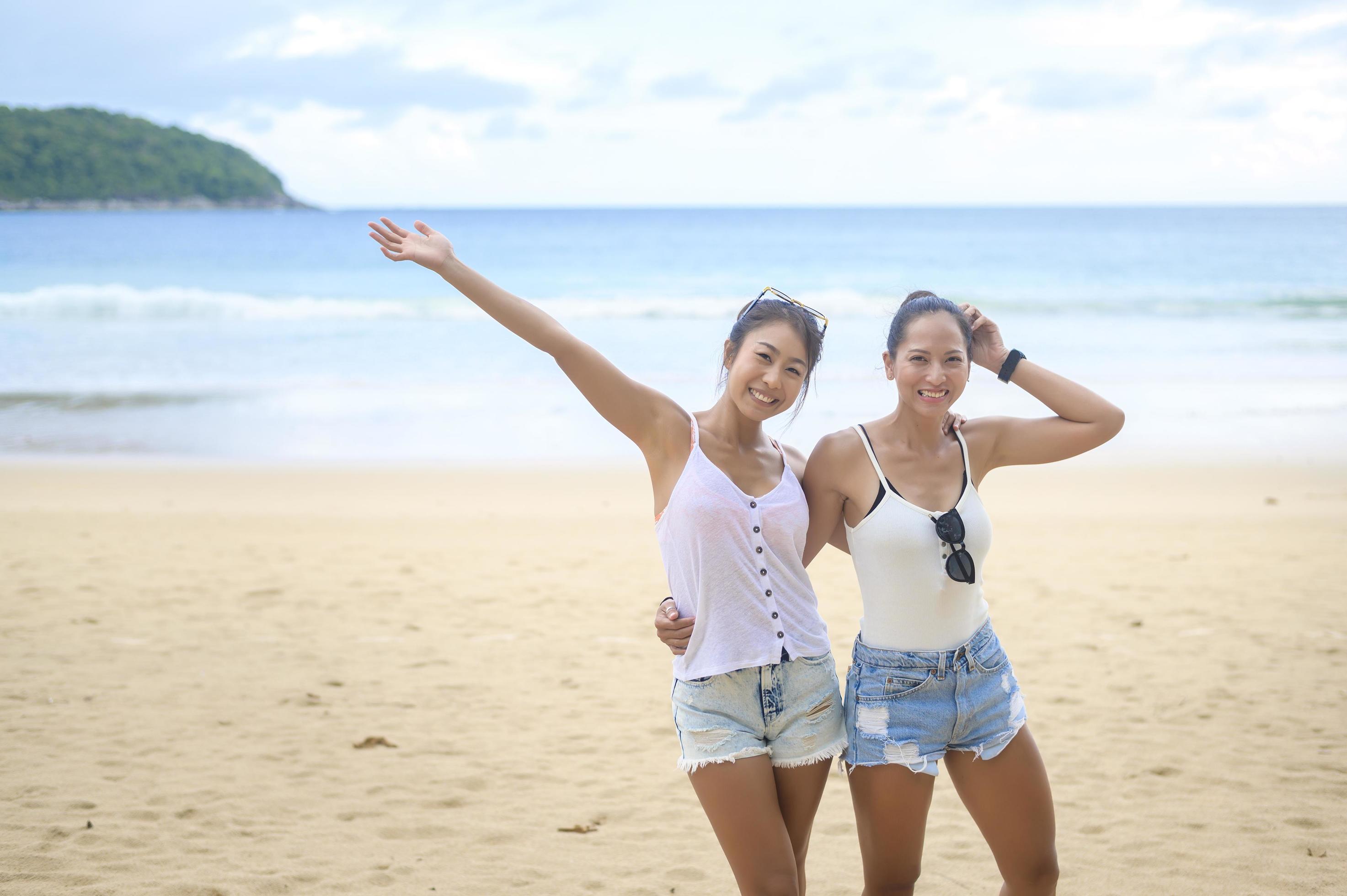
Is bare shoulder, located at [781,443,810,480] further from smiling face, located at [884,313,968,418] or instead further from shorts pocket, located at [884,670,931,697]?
shorts pocket, located at [884,670,931,697]

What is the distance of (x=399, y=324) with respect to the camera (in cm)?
2448

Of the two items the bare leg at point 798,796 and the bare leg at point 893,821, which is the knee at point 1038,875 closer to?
the bare leg at point 893,821

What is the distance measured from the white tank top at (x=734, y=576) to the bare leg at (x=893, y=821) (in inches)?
14.4

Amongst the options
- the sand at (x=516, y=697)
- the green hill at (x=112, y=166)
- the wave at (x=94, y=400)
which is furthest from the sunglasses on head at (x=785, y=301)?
the green hill at (x=112, y=166)

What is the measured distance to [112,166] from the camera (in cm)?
8281

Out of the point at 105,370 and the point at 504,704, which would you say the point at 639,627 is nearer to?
the point at 504,704

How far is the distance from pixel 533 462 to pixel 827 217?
74782mm

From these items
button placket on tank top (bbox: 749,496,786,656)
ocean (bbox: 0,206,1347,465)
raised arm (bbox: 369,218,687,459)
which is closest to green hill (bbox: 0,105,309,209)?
ocean (bbox: 0,206,1347,465)

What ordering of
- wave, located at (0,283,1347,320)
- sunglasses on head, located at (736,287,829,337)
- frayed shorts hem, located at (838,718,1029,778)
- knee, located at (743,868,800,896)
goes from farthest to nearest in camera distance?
wave, located at (0,283,1347,320)
sunglasses on head, located at (736,287,829,337)
frayed shorts hem, located at (838,718,1029,778)
knee, located at (743,868,800,896)

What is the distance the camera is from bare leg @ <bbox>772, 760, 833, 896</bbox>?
274cm

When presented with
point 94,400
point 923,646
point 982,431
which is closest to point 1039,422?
point 982,431

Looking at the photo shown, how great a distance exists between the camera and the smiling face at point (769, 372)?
2916 mm

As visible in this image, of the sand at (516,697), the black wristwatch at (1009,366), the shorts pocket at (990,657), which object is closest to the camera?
the shorts pocket at (990,657)

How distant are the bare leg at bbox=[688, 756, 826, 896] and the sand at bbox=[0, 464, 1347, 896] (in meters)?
1.40
